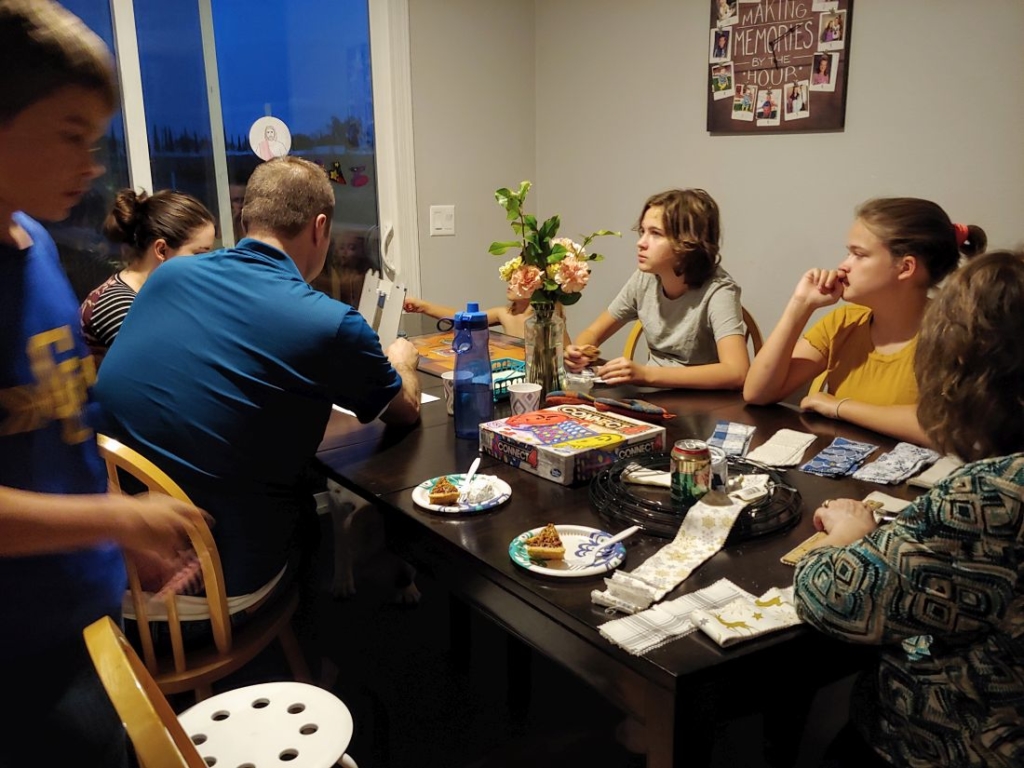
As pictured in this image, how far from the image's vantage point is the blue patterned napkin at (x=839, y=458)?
1.57m

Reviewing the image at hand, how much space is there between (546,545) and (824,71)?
7.05 feet

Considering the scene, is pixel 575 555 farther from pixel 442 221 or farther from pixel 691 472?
pixel 442 221

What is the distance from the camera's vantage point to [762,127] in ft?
9.62

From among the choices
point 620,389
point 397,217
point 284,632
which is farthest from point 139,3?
point 284,632

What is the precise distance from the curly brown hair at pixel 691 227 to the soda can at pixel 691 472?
3.82 feet

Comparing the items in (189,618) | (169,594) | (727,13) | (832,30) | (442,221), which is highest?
(727,13)

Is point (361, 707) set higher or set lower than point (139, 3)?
lower

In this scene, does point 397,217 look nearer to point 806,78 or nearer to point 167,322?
point 806,78

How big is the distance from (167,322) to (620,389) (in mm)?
1150

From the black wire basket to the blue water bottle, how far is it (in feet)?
1.24

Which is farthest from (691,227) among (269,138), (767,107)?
(269,138)

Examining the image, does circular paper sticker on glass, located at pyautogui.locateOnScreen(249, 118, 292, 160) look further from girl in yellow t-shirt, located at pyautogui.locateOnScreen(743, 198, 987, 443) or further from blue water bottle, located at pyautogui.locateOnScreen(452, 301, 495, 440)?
girl in yellow t-shirt, located at pyautogui.locateOnScreen(743, 198, 987, 443)

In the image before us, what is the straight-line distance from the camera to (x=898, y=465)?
5.18 ft

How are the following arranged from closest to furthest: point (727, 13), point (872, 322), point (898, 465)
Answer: point (898, 465)
point (872, 322)
point (727, 13)
